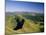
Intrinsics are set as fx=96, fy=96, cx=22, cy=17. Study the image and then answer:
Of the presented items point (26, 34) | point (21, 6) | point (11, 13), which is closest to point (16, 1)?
point (21, 6)

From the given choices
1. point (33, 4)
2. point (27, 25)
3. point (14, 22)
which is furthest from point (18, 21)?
point (33, 4)

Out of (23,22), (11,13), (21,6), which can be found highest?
(21,6)

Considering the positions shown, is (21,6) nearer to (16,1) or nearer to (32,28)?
(16,1)

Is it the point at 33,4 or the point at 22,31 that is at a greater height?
the point at 33,4

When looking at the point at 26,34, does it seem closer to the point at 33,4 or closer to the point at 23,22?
the point at 23,22
